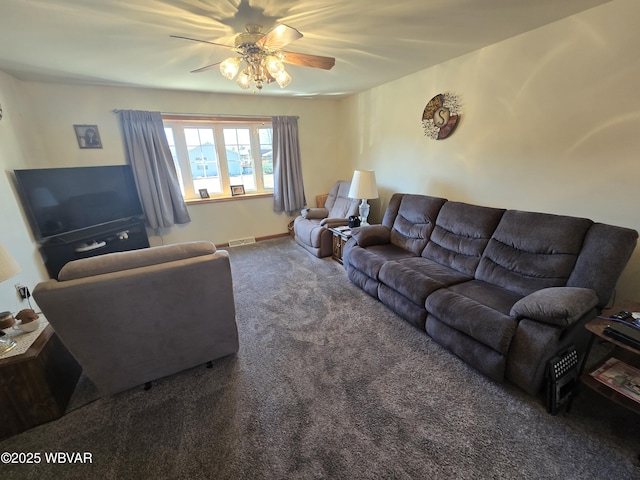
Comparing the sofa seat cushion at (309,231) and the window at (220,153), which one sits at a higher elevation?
the window at (220,153)

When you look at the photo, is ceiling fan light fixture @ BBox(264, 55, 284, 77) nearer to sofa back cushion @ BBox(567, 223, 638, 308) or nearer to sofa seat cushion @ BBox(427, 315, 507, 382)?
sofa seat cushion @ BBox(427, 315, 507, 382)

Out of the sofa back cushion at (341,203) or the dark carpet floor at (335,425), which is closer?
the dark carpet floor at (335,425)

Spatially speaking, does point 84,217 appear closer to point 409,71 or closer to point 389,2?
point 389,2

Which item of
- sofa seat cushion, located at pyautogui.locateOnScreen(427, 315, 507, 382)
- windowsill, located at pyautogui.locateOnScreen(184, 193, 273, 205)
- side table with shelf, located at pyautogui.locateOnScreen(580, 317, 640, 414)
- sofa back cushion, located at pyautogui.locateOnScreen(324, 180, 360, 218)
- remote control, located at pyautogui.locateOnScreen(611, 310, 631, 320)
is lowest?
sofa seat cushion, located at pyautogui.locateOnScreen(427, 315, 507, 382)

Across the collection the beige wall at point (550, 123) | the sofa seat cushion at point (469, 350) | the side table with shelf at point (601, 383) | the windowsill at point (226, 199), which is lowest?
the sofa seat cushion at point (469, 350)

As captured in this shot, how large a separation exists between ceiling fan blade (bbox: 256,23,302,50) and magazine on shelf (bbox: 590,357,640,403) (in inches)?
98.1

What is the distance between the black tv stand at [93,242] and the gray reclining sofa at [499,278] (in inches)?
113

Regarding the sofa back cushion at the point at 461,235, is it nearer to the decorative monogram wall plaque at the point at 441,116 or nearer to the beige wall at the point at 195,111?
the decorative monogram wall plaque at the point at 441,116

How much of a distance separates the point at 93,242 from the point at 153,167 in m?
1.19

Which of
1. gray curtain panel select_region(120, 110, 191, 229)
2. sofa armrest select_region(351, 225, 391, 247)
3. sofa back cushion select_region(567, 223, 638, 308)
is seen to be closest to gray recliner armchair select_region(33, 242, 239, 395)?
sofa armrest select_region(351, 225, 391, 247)

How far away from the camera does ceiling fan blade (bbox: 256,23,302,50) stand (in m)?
1.48

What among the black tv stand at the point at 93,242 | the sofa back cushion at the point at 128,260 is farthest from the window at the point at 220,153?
the sofa back cushion at the point at 128,260

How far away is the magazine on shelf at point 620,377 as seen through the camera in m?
1.30

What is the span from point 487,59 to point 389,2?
1452mm
